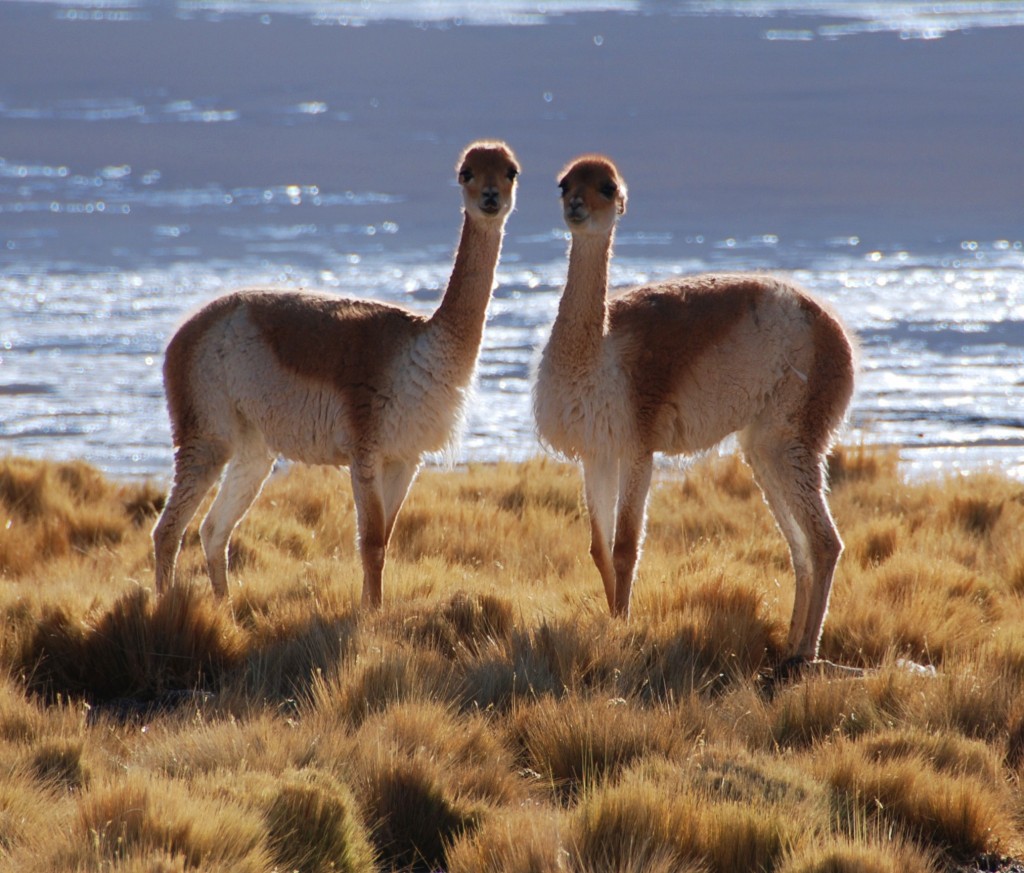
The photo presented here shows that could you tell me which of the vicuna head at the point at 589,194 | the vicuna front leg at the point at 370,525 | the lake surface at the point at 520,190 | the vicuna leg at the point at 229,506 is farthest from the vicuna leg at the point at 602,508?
the lake surface at the point at 520,190

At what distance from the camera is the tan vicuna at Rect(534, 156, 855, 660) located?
5.95 meters

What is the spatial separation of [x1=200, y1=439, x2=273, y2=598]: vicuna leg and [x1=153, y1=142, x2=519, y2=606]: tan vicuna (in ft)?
0.06

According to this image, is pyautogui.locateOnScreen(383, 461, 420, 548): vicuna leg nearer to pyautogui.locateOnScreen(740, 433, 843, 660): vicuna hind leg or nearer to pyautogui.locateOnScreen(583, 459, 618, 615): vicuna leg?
pyautogui.locateOnScreen(583, 459, 618, 615): vicuna leg

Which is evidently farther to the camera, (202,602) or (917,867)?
(202,602)

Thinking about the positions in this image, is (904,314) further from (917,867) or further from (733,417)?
(917,867)

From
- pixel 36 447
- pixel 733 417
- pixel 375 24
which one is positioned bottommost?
pixel 36 447

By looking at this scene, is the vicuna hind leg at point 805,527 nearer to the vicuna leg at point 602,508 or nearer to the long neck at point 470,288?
the vicuna leg at point 602,508

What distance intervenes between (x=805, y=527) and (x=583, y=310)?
129cm

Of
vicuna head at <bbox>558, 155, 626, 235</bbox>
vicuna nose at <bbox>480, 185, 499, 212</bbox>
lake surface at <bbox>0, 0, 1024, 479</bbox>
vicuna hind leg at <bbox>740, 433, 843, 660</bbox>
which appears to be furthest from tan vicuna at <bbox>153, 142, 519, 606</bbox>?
lake surface at <bbox>0, 0, 1024, 479</bbox>

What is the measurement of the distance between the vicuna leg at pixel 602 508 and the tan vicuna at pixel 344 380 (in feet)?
2.10

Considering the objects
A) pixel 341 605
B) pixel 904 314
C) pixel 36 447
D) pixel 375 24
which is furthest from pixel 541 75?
pixel 341 605

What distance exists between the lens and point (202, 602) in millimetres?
5855

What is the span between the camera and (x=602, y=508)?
20.4 feet

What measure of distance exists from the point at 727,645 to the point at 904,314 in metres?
10.4
